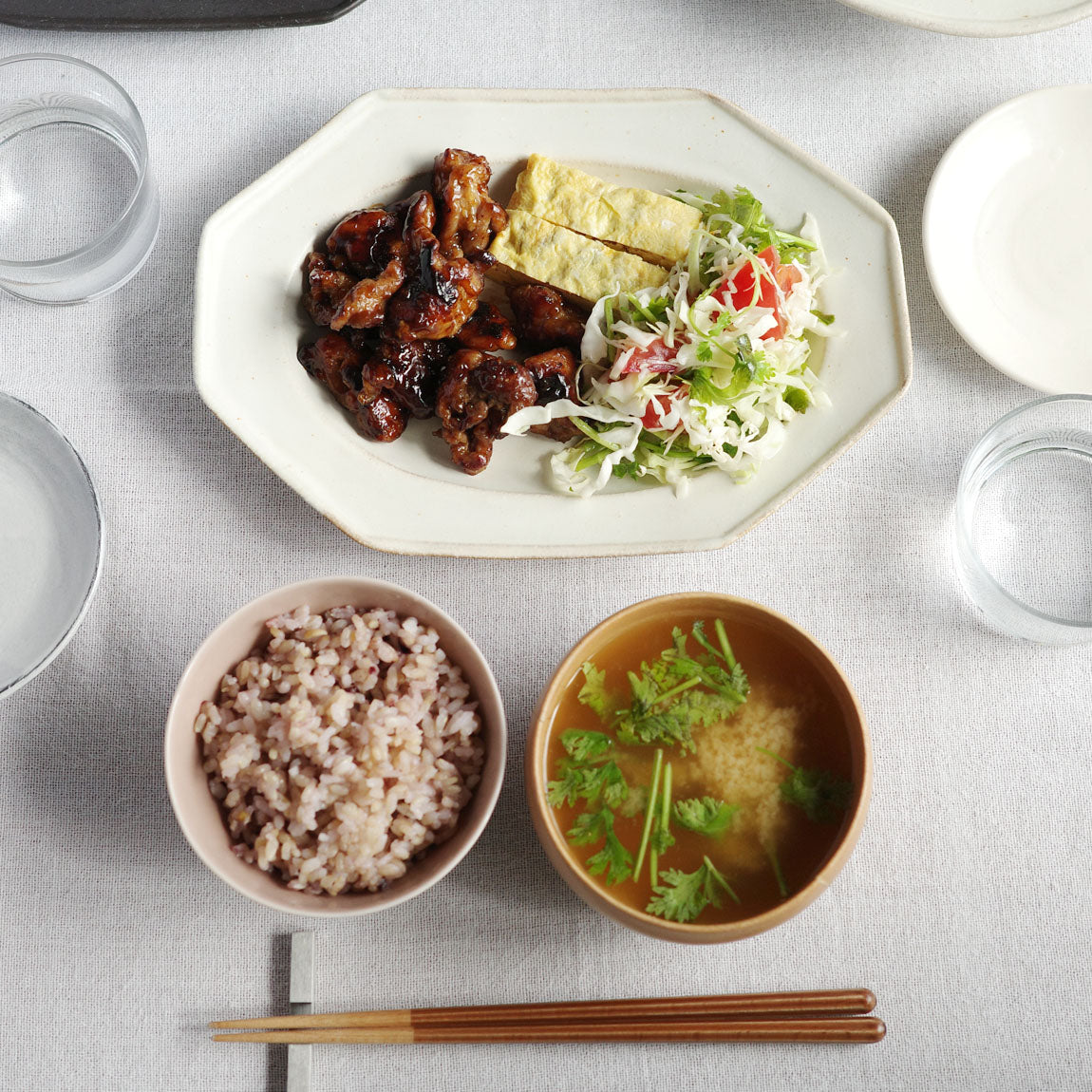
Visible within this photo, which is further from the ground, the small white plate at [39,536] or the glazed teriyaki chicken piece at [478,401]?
the glazed teriyaki chicken piece at [478,401]

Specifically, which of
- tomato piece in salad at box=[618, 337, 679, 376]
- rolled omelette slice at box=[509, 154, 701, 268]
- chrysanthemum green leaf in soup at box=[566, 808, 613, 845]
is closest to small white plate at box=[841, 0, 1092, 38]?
rolled omelette slice at box=[509, 154, 701, 268]

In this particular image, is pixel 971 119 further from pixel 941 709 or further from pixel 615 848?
pixel 615 848

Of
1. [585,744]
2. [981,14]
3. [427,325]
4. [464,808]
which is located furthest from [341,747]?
[981,14]

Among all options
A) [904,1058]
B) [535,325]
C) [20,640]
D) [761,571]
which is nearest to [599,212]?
[535,325]

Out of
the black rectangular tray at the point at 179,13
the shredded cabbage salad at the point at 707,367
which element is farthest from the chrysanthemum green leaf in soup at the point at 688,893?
the black rectangular tray at the point at 179,13

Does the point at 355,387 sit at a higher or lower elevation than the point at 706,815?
higher

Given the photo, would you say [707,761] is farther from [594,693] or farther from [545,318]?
[545,318]

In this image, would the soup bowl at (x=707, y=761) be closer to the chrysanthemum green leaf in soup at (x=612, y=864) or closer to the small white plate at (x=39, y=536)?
the chrysanthemum green leaf in soup at (x=612, y=864)
